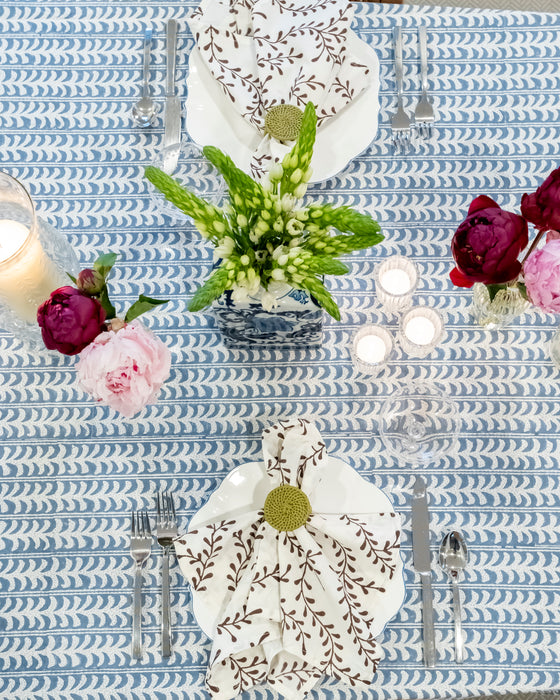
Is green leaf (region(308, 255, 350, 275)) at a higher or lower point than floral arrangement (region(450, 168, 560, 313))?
lower

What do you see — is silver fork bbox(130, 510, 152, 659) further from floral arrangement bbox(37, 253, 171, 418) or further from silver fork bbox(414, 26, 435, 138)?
silver fork bbox(414, 26, 435, 138)

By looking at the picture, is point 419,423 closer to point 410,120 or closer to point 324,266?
point 324,266

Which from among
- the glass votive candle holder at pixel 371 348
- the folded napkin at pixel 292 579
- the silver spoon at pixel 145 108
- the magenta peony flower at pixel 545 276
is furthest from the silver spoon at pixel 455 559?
the silver spoon at pixel 145 108

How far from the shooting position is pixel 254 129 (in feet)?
3.84

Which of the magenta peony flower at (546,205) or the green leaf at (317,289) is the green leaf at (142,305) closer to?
the green leaf at (317,289)

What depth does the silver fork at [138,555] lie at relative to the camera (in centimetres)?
102

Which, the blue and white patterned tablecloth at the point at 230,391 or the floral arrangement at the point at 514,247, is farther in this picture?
the blue and white patterned tablecloth at the point at 230,391

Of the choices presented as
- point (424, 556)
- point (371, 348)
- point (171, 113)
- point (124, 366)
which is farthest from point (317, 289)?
point (171, 113)

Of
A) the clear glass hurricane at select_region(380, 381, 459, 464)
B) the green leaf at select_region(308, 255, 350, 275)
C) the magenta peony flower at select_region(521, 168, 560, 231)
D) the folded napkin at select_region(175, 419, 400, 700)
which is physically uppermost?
the magenta peony flower at select_region(521, 168, 560, 231)

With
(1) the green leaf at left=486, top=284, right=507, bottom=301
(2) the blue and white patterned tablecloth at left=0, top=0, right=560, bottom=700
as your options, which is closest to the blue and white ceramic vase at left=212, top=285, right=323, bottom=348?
(2) the blue and white patterned tablecloth at left=0, top=0, right=560, bottom=700

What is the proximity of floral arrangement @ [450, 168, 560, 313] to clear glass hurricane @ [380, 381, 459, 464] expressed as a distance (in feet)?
0.95

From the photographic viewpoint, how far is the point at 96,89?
1.25 metres

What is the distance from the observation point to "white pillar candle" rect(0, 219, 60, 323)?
3.07ft

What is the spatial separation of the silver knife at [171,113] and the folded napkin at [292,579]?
20.9 inches
